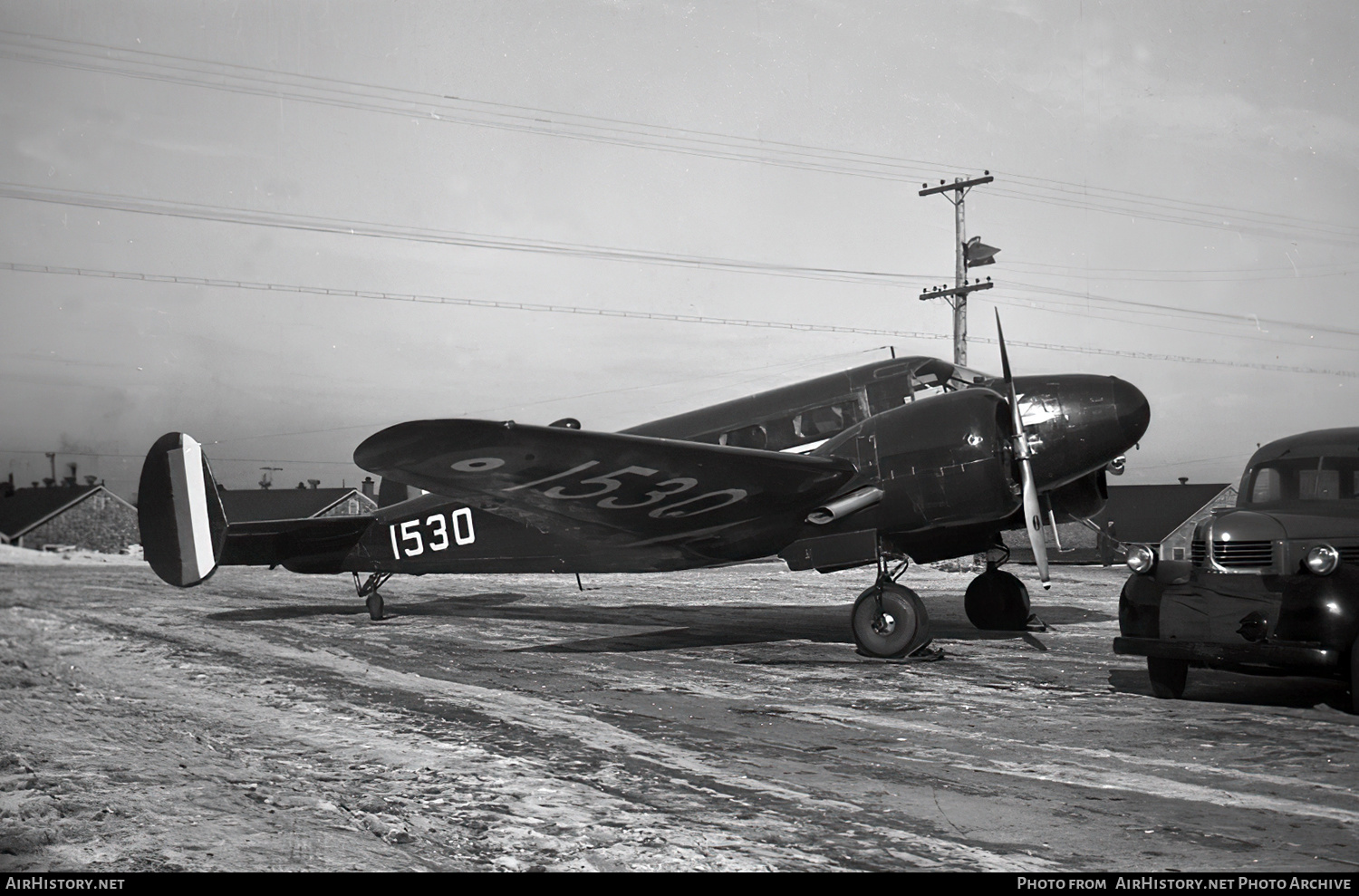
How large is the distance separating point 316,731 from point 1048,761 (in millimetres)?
4591

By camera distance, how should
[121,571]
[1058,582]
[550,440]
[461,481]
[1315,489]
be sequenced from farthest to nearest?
[121,571] → [1058,582] → [461,481] → [550,440] → [1315,489]

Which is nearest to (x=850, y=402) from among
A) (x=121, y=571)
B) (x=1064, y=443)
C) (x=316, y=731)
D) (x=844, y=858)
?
(x=1064, y=443)

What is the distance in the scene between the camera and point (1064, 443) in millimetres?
9609

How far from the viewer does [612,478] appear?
9297 millimetres

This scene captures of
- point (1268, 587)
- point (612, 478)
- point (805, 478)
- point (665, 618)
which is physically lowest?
point (665, 618)

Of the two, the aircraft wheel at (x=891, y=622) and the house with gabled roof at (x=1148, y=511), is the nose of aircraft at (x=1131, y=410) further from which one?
the house with gabled roof at (x=1148, y=511)

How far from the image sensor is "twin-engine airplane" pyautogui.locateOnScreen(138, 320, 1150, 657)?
8.82 meters

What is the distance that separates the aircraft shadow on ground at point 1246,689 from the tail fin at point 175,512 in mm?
9698

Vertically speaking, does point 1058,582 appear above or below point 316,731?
below

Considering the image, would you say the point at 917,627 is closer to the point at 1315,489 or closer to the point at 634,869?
the point at 1315,489

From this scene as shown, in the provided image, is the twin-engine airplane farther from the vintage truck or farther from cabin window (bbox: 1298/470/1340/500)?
cabin window (bbox: 1298/470/1340/500)

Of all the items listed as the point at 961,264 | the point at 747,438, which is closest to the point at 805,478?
the point at 747,438

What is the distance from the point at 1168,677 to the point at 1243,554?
1116mm

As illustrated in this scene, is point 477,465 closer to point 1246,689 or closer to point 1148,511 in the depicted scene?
point 1246,689
